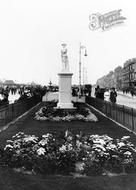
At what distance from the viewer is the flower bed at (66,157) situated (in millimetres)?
7914

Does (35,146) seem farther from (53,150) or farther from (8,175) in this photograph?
(8,175)

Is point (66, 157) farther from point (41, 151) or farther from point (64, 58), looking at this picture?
point (64, 58)

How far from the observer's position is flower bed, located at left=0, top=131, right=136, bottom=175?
7914mm

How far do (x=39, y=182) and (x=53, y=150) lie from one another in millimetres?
1633

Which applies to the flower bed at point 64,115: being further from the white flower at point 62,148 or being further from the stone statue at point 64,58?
the white flower at point 62,148

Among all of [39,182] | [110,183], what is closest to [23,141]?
[39,182]

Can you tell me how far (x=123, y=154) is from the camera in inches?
331

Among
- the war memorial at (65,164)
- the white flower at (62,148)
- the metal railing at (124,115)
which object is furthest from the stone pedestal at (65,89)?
the white flower at (62,148)

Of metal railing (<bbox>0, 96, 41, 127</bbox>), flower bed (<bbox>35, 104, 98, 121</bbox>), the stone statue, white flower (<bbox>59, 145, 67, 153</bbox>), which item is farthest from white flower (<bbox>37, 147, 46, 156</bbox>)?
the stone statue

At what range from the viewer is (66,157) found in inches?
321

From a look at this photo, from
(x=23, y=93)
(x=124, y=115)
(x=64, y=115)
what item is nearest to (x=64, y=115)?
(x=64, y=115)

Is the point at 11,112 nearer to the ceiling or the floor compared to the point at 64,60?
nearer to the floor

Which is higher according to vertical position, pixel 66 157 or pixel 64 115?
pixel 66 157

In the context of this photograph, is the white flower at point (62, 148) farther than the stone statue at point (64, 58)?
No
